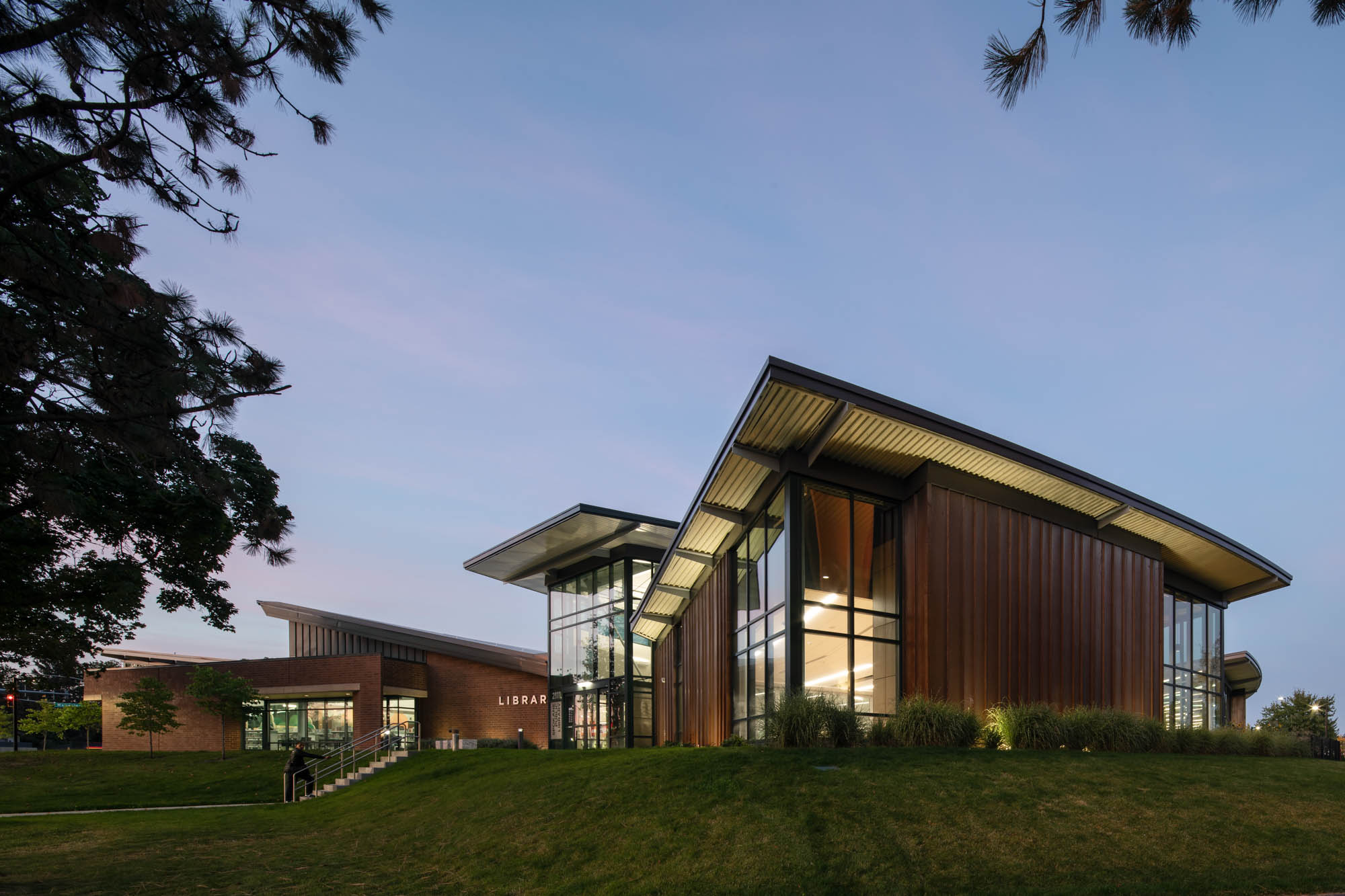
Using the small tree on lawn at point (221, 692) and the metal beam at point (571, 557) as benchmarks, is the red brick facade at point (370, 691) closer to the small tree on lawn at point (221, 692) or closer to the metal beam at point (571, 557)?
the small tree on lawn at point (221, 692)

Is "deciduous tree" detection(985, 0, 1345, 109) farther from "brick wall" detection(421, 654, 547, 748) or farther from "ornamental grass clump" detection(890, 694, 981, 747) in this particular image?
"brick wall" detection(421, 654, 547, 748)

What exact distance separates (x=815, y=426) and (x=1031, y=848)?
7792 mm

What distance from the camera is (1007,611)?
53.3ft

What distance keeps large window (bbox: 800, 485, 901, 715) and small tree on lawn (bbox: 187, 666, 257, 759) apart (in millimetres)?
29031

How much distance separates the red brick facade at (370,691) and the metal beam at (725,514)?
22579 millimetres

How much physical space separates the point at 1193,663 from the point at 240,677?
1432 inches

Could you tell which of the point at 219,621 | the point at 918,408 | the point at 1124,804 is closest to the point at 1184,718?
the point at 918,408

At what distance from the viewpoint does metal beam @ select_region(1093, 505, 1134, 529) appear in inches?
712

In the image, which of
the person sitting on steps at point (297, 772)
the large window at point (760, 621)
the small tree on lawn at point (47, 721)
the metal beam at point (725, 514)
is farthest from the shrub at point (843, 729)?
the small tree on lawn at point (47, 721)

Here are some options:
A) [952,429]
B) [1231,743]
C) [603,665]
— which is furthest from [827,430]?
[603,665]

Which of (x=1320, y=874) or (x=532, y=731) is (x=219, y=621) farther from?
(x=532, y=731)

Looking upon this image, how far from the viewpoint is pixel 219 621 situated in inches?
632

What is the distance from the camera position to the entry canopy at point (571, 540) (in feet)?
96.7

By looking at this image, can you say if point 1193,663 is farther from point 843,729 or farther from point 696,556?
point 843,729
